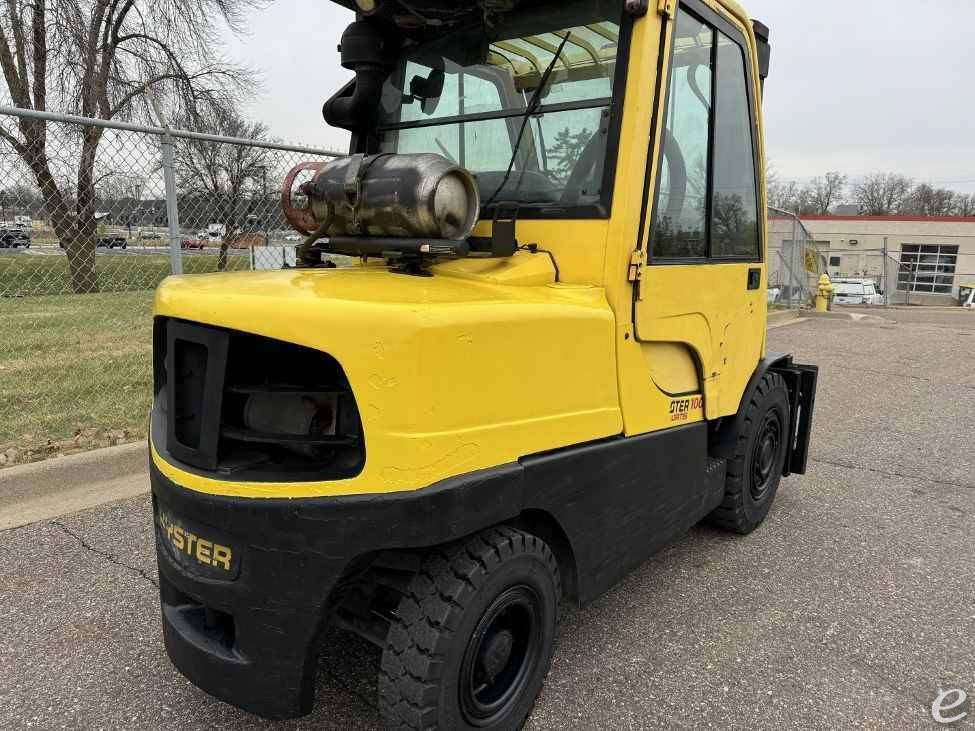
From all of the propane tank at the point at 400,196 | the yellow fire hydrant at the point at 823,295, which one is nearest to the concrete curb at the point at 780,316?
the yellow fire hydrant at the point at 823,295

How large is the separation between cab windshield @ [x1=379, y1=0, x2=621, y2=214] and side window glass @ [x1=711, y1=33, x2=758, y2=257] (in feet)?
2.55

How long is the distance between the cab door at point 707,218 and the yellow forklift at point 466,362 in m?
0.02

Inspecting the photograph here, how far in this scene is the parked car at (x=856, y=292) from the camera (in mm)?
25375

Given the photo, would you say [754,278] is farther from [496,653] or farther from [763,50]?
[496,653]

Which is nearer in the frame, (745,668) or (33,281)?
(745,668)

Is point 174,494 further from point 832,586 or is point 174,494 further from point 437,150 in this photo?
point 832,586

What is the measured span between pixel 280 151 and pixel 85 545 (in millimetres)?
3287

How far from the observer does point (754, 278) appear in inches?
133

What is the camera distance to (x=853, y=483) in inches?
183

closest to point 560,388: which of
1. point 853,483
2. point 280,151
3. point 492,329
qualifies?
point 492,329

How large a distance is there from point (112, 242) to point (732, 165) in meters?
4.13

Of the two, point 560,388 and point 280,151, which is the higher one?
point 280,151

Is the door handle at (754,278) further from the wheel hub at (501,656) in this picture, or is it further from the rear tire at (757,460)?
the wheel hub at (501,656)

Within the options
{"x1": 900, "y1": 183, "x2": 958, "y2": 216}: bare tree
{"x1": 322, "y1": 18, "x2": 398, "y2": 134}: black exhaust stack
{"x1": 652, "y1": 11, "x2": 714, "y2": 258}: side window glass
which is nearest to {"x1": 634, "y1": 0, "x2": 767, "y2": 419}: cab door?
{"x1": 652, "y1": 11, "x2": 714, "y2": 258}: side window glass
